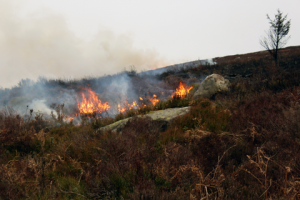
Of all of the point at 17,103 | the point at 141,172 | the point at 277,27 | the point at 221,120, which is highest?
the point at 277,27

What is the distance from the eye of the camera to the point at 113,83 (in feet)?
67.8

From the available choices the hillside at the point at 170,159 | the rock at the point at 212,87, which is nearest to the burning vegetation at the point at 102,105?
the rock at the point at 212,87

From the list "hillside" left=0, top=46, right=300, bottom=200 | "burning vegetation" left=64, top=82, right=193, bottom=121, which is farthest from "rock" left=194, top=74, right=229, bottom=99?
"hillside" left=0, top=46, right=300, bottom=200

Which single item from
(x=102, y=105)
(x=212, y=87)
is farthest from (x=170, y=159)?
(x=102, y=105)

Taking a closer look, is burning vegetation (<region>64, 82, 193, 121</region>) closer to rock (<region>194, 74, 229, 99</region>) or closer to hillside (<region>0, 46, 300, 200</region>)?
rock (<region>194, 74, 229, 99</region>)

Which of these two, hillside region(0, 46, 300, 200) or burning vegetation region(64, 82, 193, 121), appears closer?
hillside region(0, 46, 300, 200)

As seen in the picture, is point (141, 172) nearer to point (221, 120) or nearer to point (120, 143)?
point (120, 143)

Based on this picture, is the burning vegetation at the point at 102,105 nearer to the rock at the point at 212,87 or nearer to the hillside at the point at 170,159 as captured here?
the rock at the point at 212,87

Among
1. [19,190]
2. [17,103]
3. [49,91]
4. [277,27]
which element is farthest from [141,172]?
[277,27]

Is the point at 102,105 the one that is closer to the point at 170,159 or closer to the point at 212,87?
the point at 212,87

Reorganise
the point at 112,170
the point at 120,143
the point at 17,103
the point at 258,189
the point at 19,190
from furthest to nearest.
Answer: the point at 17,103 < the point at 120,143 < the point at 112,170 < the point at 19,190 < the point at 258,189

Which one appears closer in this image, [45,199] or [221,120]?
[45,199]

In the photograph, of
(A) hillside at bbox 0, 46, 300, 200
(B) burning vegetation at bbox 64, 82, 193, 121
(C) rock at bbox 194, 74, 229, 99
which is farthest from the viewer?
(B) burning vegetation at bbox 64, 82, 193, 121

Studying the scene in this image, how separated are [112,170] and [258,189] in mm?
1837
